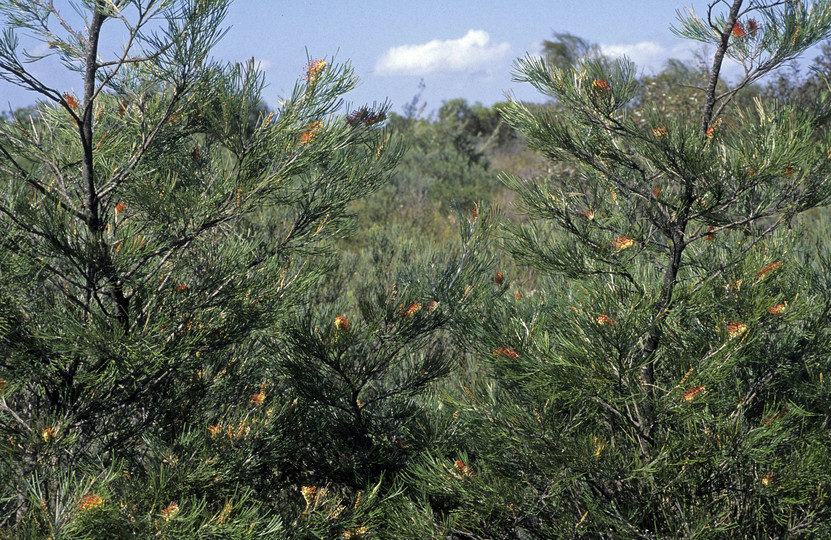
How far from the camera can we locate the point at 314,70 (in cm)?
230

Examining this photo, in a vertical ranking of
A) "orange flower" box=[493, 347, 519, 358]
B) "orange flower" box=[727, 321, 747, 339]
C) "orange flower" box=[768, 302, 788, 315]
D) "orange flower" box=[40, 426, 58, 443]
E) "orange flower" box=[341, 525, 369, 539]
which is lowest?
"orange flower" box=[341, 525, 369, 539]

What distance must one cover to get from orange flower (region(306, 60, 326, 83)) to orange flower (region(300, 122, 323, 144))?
0.15 meters

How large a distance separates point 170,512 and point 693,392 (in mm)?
1590

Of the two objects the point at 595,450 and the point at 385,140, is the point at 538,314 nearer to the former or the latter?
the point at 595,450

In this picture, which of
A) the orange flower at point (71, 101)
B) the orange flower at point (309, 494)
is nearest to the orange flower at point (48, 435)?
the orange flower at point (309, 494)

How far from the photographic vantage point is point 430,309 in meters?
2.91

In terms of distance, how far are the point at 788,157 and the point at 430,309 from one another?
5.07 ft

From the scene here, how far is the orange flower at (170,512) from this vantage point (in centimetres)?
190

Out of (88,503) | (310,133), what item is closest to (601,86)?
(310,133)

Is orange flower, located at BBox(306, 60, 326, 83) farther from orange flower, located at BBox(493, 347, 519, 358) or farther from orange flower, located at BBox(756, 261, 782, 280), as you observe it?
orange flower, located at BBox(756, 261, 782, 280)

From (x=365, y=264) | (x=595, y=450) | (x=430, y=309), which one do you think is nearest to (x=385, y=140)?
(x=430, y=309)

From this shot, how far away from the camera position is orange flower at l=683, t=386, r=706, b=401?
1959mm

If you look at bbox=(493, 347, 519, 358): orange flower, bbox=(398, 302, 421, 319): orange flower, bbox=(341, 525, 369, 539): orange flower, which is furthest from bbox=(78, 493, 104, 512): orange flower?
bbox=(398, 302, 421, 319): orange flower

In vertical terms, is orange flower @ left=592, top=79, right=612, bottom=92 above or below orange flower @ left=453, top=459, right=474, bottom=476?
above
